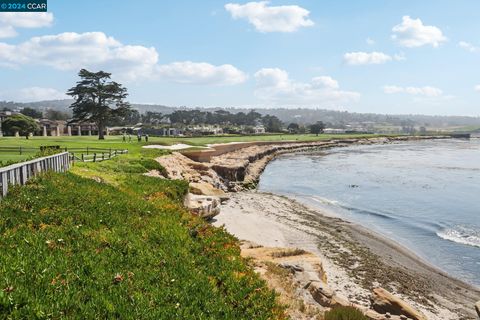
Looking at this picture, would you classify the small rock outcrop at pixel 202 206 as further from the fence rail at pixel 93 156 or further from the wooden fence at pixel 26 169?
the fence rail at pixel 93 156

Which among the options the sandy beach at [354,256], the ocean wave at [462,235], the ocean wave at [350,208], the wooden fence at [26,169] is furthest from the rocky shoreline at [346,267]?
the wooden fence at [26,169]

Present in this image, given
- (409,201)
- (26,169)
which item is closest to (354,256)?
(26,169)

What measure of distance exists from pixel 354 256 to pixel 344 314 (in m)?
10.1

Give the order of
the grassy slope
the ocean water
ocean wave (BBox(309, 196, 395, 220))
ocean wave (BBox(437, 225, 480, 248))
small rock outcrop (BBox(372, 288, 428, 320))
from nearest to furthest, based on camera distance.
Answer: the grassy slope → small rock outcrop (BBox(372, 288, 428, 320)) → the ocean water → ocean wave (BBox(437, 225, 480, 248)) → ocean wave (BBox(309, 196, 395, 220))

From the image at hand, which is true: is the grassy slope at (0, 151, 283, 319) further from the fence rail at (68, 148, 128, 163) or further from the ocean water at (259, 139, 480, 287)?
the fence rail at (68, 148, 128, 163)

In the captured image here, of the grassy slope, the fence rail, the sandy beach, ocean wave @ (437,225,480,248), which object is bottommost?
ocean wave @ (437,225,480,248)

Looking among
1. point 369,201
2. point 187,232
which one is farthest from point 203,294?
point 369,201

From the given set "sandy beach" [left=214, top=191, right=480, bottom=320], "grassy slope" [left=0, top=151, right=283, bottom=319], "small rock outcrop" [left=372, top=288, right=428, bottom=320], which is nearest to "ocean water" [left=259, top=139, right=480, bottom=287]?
"sandy beach" [left=214, top=191, right=480, bottom=320]

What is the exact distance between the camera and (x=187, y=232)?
1070cm

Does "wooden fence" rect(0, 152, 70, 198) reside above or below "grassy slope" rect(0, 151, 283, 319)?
above

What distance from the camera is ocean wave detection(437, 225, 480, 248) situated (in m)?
21.8

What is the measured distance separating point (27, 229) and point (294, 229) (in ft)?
53.0

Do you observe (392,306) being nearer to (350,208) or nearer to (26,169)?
(26,169)

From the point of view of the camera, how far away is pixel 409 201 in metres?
34.3
